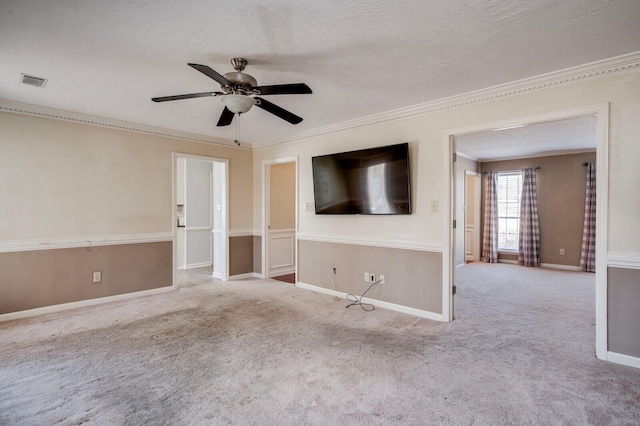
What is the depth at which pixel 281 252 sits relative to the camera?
606 cm

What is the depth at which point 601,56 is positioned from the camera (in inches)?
96.3

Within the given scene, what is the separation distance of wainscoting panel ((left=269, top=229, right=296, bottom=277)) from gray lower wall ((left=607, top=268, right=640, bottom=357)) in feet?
15.1

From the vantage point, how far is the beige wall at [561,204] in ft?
21.3

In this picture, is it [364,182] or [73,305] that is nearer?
[73,305]

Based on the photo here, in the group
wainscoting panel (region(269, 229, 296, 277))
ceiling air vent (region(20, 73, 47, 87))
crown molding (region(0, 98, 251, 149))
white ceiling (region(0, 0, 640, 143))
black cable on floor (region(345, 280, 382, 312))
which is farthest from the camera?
wainscoting panel (region(269, 229, 296, 277))

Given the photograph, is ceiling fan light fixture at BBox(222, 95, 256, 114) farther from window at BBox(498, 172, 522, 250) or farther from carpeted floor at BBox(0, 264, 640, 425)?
window at BBox(498, 172, 522, 250)

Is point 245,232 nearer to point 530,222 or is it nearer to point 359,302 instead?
point 359,302

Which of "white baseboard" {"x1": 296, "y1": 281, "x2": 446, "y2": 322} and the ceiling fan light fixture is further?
"white baseboard" {"x1": 296, "y1": 281, "x2": 446, "y2": 322}

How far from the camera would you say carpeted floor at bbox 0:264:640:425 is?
196cm

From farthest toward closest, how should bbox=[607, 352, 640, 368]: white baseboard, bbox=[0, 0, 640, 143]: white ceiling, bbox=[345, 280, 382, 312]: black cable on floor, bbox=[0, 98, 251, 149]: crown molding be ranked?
bbox=[345, 280, 382, 312]: black cable on floor < bbox=[0, 98, 251, 149]: crown molding < bbox=[607, 352, 640, 368]: white baseboard < bbox=[0, 0, 640, 143]: white ceiling

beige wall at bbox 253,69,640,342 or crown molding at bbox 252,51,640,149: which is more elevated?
crown molding at bbox 252,51,640,149

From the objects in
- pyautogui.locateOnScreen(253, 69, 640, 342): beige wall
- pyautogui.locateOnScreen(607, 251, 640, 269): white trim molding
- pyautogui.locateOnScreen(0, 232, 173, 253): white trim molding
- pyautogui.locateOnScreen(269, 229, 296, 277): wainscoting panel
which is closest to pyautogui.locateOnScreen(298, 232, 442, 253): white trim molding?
pyautogui.locateOnScreen(253, 69, 640, 342): beige wall

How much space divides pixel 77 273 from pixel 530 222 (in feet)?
27.0

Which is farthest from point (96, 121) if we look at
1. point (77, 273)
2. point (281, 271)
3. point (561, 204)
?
point (561, 204)
